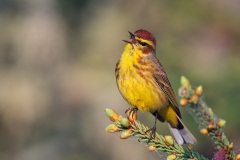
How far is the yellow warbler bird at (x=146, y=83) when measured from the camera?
164 inches

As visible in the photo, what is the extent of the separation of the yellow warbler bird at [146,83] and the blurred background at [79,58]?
256cm

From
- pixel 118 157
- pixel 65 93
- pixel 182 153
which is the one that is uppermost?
pixel 182 153

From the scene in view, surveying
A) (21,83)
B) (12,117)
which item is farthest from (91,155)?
(21,83)

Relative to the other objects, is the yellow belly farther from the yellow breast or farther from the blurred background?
the blurred background

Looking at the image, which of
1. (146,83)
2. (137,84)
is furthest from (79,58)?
(137,84)

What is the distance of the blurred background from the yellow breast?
2.66 m

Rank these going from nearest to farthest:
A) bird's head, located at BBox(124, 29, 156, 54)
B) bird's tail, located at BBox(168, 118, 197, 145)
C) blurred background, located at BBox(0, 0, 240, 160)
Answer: bird's tail, located at BBox(168, 118, 197, 145)
bird's head, located at BBox(124, 29, 156, 54)
blurred background, located at BBox(0, 0, 240, 160)

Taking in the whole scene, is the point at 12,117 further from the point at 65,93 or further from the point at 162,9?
the point at 162,9

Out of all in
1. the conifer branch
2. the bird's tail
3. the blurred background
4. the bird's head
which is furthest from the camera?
the blurred background

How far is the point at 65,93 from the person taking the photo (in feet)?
30.9

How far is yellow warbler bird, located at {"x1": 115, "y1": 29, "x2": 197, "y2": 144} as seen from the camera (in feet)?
13.7

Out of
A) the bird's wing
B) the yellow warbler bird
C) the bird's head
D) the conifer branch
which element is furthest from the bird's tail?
the conifer branch

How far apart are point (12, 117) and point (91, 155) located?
57.3 inches

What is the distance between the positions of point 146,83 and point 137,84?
0.15 m
